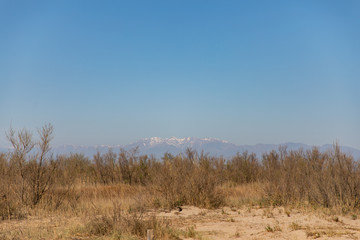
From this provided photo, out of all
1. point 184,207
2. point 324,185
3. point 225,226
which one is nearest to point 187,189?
point 184,207

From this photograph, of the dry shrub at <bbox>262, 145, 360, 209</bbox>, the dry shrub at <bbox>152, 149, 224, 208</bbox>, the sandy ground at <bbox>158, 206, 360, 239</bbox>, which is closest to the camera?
the sandy ground at <bbox>158, 206, 360, 239</bbox>

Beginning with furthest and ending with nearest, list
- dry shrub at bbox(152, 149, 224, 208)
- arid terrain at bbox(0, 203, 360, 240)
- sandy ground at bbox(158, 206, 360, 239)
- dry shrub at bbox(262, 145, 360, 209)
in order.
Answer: dry shrub at bbox(152, 149, 224, 208), dry shrub at bbox(262, 145, 360, 209), sandy ground at bbox(158, 206, 360, 239), arid terrain at bbox(0, 203, 360, 240)

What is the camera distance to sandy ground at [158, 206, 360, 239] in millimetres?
8883

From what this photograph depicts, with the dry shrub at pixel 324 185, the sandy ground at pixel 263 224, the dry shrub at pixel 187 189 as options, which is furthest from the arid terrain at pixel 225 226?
the dry shrub at pixel 324 185

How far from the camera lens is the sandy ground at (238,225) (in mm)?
8641

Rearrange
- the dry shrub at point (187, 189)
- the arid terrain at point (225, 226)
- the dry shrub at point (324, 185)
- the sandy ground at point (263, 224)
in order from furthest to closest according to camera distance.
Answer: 1. the dry shrub at point (187, 189)
2. the dry shrub at point (324, 185)
3. the sandy ground at point (263, 224)
4. the arid terrain at point (225, 226)

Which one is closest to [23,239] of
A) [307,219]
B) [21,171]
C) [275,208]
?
[21,171]

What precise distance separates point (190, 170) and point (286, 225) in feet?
17.4

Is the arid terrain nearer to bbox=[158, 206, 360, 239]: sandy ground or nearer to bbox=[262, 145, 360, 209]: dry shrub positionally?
bbox=[158, 206, 360, 239]: sandy ground

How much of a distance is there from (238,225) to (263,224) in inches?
30.8

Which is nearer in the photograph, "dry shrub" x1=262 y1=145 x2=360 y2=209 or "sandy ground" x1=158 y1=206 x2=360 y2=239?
"sandy ground" x1=158 y1=206 x2=360 y2=239

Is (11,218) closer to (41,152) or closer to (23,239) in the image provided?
(41,152)

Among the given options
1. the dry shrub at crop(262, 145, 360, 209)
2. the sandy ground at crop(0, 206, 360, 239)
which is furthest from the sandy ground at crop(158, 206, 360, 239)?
the dry shrub at crop(262, 145, 360, 209)

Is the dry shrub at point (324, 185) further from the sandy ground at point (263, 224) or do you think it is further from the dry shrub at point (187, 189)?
the dry shrub at point (187, 189)
